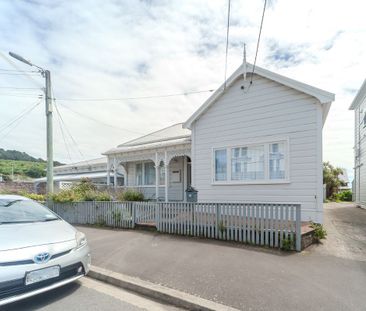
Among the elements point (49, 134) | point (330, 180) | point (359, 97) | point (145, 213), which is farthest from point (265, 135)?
point (330, 180)

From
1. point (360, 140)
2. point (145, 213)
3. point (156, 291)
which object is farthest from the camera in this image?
point (360, 140)

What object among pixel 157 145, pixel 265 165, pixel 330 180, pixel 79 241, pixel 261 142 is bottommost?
pixel 330 180

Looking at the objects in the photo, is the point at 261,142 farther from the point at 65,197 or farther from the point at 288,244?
the point at 65,197

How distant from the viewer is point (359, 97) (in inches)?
695

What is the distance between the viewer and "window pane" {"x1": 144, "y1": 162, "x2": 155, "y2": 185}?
57.3ft

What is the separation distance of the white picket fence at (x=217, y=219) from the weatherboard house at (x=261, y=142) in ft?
7.82

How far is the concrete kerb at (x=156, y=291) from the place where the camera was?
396 centimetres

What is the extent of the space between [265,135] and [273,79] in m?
1.94

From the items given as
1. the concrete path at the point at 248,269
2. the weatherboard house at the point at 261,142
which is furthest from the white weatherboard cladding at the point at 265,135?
the concrete path at the point at 248,269

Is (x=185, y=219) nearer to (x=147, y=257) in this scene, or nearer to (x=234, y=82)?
(x=147, y=257)

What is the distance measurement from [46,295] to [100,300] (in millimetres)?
869

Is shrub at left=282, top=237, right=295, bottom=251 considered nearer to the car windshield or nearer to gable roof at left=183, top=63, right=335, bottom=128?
gable roof at left=183, top=63, right=335, bottom=128

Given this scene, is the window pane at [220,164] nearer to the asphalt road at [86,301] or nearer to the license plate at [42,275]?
the asphalt road at [86,301]

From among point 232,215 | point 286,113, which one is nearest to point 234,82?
point 286,113
